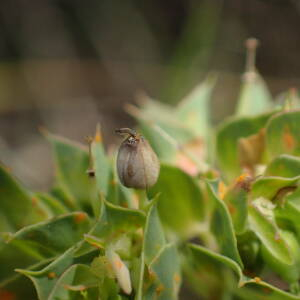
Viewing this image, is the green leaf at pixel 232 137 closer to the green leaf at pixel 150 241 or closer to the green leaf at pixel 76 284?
the green leaf at pixel 150 241

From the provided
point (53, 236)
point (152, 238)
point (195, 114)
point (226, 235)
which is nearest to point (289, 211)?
point (226, 235)

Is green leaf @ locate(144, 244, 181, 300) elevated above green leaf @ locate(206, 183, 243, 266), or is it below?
below

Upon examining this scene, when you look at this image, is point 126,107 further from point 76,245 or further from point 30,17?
point 76,245

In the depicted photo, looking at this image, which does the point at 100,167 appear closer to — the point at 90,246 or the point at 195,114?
the point at 90,246

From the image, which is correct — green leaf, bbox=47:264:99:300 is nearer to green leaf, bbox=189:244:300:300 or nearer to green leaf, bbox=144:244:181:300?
green leaf, bbox=144:244:181:300

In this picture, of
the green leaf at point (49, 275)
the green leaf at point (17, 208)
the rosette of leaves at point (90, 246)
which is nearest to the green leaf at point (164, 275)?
the rosette of leaves at point (90, 246)

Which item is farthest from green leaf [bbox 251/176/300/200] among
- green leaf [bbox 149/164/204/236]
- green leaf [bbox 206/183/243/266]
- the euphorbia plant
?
green leaf [bbox 149/164/204/236]

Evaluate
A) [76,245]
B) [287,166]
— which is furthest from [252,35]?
[76,245]
